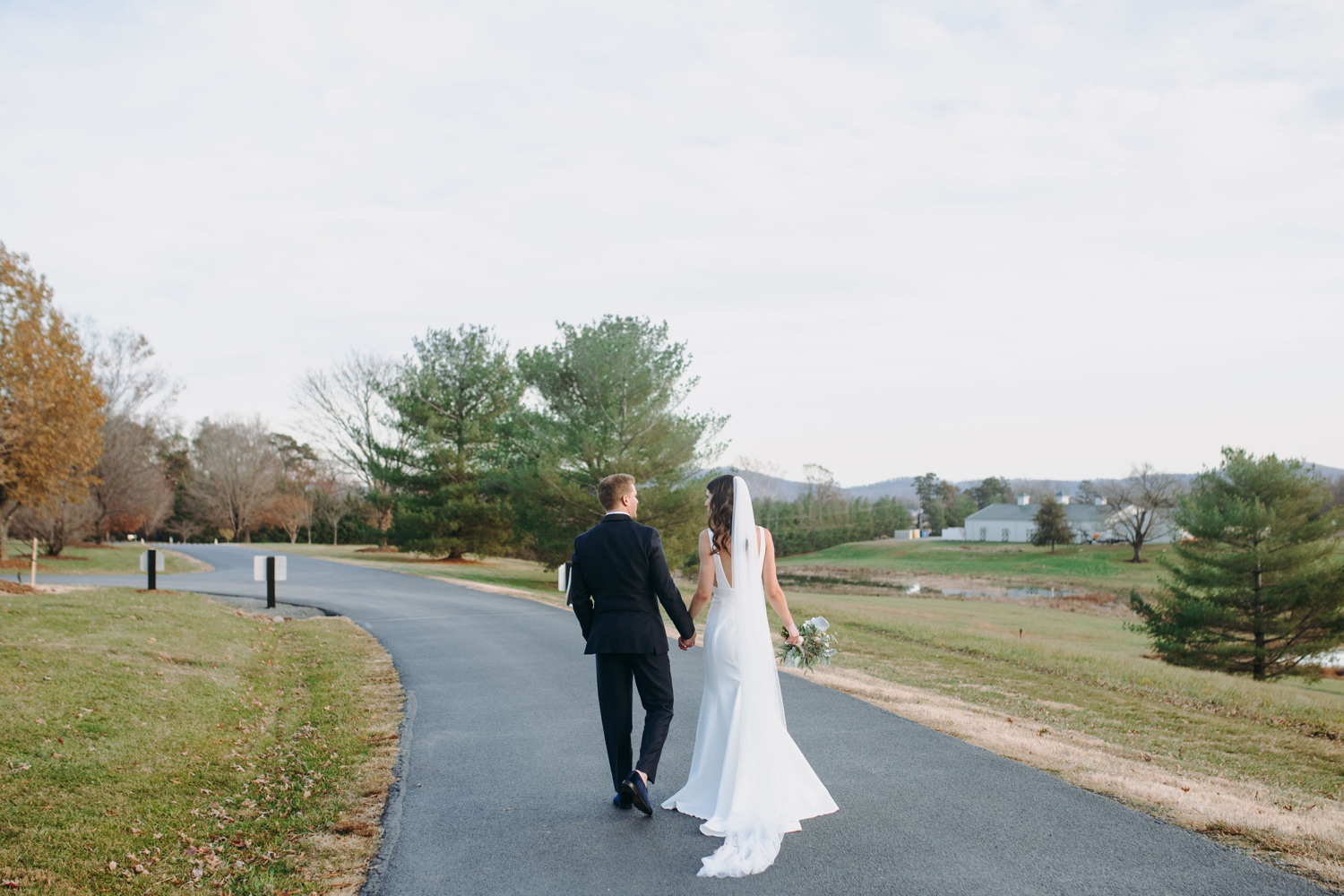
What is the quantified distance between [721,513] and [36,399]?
19950 millimetres

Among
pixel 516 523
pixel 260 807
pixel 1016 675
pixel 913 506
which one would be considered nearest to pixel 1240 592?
pixel 1016 675

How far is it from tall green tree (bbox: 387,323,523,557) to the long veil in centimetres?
3451

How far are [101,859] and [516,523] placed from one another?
91.1ft

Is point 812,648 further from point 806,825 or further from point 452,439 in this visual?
point 452,439

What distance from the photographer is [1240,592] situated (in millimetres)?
29344

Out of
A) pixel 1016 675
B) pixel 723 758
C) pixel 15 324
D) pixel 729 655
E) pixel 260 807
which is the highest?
A: pixel 15 324

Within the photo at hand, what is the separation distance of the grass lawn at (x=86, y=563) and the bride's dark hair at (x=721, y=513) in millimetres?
26147

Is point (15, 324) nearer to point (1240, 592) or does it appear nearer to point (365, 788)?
point (365, 788)

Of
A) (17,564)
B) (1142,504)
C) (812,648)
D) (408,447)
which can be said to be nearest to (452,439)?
(408,447)

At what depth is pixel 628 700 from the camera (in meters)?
5.33

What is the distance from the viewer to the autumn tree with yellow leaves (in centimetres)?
1870

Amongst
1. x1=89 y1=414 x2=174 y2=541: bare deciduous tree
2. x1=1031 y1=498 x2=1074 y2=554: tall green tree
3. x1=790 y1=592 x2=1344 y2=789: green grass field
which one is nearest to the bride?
x1=790 y1=592 x2=1344 y2=789: green grass field

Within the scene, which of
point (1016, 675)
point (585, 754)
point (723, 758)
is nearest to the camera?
point (723, 758)

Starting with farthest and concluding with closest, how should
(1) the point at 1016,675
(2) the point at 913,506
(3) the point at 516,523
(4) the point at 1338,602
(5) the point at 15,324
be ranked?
1. (2) the point at 913,506
2. (3) the point at 516,523
3. (4) the point at 1338,602
4. (5) the point at 15,324
5. (1) the point at 1016,675
